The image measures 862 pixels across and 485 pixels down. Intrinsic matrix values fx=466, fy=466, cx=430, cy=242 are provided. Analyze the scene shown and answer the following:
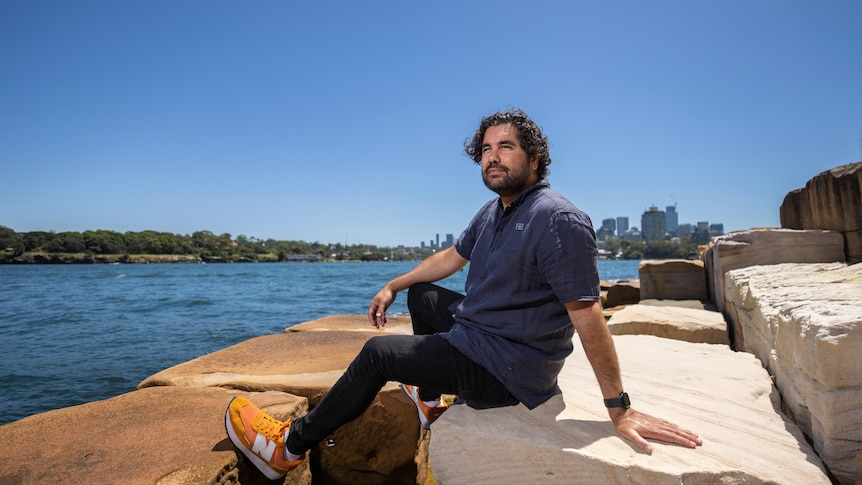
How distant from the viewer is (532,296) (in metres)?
1.88

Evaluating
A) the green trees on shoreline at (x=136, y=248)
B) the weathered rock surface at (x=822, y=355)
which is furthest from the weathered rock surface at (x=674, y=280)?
the green trees on shoreline at (x=136, y=248)

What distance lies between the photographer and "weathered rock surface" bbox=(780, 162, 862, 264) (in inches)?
127

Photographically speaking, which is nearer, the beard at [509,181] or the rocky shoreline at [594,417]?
the rocky shoreline at [594,417]

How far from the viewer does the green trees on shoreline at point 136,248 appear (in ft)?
239

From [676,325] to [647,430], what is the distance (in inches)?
101

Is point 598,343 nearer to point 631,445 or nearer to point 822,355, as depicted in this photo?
point 631,445

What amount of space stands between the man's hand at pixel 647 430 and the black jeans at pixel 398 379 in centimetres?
45

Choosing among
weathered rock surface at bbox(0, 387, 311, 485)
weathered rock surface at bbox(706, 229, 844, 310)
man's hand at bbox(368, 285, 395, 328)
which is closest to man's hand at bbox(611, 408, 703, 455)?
man's hand at bbox(368, 285, 395, 328)

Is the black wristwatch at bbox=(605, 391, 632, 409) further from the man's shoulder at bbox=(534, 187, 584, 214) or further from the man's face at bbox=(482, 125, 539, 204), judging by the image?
the man's face at bbox=(482, 125, 539, 204)

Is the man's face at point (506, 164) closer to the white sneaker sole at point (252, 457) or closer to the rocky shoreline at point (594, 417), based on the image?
the rocky shoreline at point (594, 417)

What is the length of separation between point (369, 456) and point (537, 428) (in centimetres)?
137

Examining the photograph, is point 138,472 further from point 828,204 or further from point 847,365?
point 828,204

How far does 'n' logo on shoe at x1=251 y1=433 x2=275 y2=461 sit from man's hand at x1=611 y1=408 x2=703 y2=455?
1405mm

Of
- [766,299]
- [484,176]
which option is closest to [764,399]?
[766,299]
